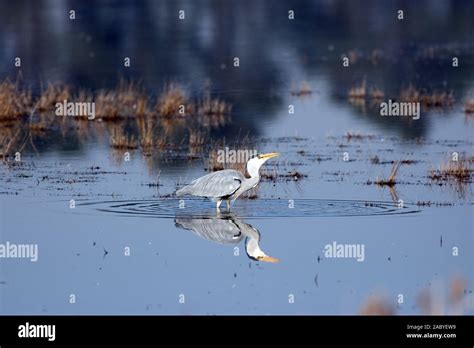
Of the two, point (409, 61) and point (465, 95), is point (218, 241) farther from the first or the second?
point (409, 61)

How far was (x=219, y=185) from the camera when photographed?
1773 cm

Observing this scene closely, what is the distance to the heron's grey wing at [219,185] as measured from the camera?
58.1 ft

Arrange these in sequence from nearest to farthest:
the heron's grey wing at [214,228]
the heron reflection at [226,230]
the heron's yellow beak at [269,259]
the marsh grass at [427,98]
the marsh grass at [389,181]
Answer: the heron's yellow beak at [269,259] → the heron reflection at [226,230] → the heron's grey wing at [214,228] → the marsh grass at [389,181] → the marsh grass at [427,98]

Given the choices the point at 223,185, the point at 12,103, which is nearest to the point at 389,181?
the point at 223,185

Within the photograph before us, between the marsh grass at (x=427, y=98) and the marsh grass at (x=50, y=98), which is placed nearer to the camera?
the marsh grass at (x=50, y=98)

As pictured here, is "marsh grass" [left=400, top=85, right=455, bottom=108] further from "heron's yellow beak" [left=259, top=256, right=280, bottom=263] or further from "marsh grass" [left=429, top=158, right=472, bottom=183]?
"heron's yellow beak" [left=259, top=256, right=280, bottom=263]

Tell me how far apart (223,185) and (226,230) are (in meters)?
0.99

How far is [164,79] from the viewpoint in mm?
32094

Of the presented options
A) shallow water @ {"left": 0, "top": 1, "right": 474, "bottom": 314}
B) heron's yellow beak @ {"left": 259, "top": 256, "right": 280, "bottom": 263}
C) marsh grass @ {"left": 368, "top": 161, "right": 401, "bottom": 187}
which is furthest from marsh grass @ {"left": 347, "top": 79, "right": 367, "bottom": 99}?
heron's yellow beak @ {"left": 259, "top": 256, "right": 280, "bottom": 263}

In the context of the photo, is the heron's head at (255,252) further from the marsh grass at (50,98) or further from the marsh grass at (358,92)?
the marsh grass at (358,92)

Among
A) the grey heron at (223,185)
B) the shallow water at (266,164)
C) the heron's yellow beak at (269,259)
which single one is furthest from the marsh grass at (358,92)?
the heron's yellow beak at (269,259)

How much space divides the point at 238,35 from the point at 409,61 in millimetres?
4577

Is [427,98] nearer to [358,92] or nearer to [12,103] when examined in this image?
[358,92]
